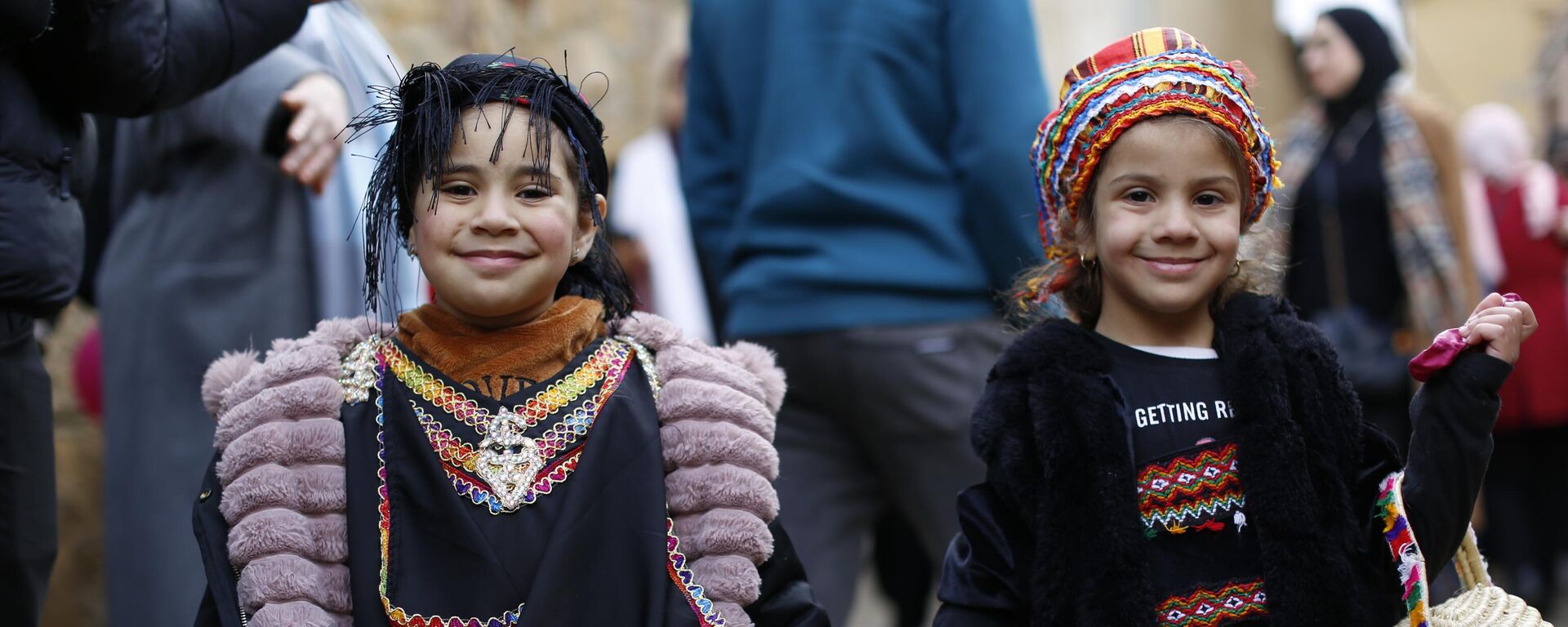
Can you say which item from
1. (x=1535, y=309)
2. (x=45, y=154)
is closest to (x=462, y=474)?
(x=45, y=154)

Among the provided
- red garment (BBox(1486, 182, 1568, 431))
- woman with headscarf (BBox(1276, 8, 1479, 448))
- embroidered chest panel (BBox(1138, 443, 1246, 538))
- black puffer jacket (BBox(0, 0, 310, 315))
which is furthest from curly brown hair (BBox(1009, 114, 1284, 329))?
red garment (BBox(1486, 182, 1568, 431))

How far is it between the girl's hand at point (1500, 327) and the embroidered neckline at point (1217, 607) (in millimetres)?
460

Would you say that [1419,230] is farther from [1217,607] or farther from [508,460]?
[508,460]

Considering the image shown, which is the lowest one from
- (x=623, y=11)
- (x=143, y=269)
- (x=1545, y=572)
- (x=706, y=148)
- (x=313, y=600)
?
(x=1545, y=572)

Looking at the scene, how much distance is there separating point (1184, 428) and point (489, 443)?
1035 mm

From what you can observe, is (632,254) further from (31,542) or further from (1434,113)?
(31,542)

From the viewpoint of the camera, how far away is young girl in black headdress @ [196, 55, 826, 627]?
2.31 metres

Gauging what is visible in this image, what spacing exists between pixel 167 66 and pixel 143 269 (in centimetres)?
91

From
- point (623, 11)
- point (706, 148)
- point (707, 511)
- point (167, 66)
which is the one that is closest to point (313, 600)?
point (707, 511)

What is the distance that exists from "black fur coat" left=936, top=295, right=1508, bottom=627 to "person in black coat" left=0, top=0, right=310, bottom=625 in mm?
1456

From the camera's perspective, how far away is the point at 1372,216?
504cm

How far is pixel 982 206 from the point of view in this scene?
3285 mm

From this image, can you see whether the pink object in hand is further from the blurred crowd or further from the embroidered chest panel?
the blurred crowd

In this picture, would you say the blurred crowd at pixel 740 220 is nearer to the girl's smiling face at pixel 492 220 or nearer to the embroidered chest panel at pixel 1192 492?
the girl's smiling face at pixel 492 220
